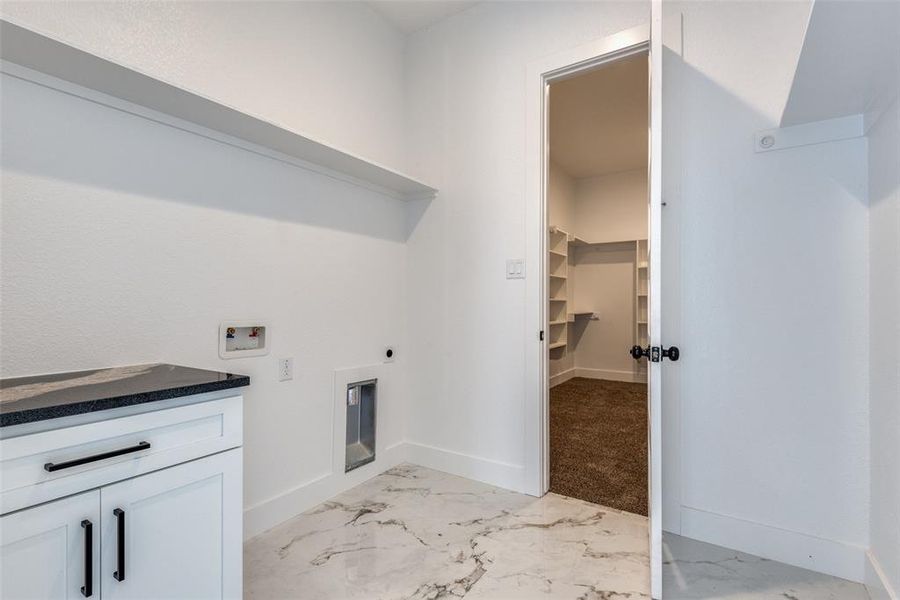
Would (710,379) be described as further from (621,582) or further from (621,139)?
(621,139)

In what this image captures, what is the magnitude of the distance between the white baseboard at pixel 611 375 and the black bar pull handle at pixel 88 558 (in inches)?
231

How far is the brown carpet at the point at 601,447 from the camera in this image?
7.59 ft

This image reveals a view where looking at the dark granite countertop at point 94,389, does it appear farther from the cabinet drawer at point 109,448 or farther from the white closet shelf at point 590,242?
the white closet shelf at point 590,242

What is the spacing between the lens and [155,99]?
148 cm

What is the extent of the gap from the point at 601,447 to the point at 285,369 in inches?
91.4

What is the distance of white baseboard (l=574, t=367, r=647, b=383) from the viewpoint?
5.71 metres

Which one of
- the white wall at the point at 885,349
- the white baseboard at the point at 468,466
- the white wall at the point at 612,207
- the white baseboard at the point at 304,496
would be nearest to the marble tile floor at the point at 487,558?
the white baseboard at the point at 304,496

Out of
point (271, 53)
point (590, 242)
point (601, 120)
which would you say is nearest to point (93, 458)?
point (271, 53)

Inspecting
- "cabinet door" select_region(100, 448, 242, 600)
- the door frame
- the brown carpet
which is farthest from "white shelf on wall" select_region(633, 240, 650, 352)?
"cabinet door" select_region(100, 448, 242, 600)

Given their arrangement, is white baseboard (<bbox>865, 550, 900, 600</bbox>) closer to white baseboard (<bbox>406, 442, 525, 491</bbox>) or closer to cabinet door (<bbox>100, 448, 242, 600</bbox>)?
white baseboard (<bbox>406, 442, 525, 491</bbox>)

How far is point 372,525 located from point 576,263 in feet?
17.1

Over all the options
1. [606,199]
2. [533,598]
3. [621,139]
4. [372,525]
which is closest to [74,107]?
[372,525]

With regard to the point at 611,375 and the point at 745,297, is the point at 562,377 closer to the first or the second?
the point at 611,375

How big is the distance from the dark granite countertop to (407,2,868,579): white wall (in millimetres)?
1622
